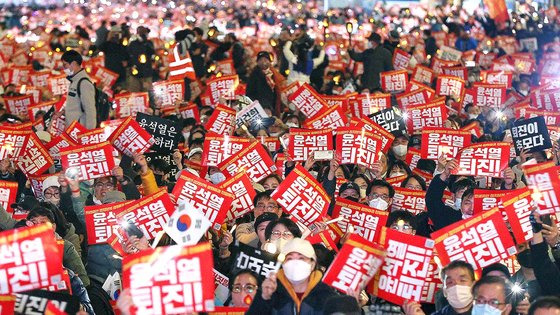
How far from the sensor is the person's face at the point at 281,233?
827cm

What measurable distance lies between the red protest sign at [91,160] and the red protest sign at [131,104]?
5.27 m

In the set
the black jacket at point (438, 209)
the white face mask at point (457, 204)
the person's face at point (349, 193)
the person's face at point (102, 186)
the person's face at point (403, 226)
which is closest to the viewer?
the person's face at point (403, 226)

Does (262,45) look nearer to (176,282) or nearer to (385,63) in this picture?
(385,63)

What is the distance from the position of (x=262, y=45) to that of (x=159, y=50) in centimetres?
328

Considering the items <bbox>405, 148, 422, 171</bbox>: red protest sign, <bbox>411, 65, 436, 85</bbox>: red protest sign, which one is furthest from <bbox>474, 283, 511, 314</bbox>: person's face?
<bbox>411, 65, 436, 85</bbox>: red protest sign

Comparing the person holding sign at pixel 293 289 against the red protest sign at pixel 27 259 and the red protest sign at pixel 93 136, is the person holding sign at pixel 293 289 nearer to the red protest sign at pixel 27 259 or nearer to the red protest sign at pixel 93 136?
the red protest sign at pixel 27 259

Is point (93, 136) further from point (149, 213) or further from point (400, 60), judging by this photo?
point (400, 60)

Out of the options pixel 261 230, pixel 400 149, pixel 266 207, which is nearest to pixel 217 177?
pixel 266 207

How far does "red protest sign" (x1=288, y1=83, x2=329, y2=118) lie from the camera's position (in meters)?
15.1

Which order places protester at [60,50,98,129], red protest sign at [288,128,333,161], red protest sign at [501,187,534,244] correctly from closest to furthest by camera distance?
1. red protest sign at [501,187,534,244]
2. red protest sign at [288,128,333,161]
3. protester at [60,50,98,129]

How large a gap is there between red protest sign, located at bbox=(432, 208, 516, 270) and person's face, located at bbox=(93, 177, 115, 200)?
3807 mm

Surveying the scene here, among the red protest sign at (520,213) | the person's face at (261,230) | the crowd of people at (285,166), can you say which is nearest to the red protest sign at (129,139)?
the crowd of people at (285,166)

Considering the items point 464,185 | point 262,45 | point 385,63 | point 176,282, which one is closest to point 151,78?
point 385,63

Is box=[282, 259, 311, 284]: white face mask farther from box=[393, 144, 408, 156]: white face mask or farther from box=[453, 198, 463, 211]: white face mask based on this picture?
box=[393, 144, 408, 156]: white face mask
